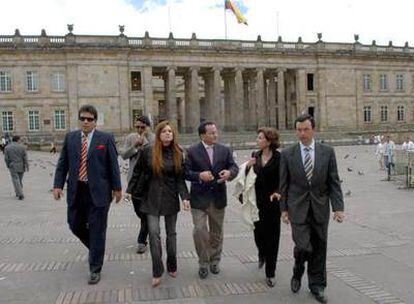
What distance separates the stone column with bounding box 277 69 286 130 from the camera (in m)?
58.2

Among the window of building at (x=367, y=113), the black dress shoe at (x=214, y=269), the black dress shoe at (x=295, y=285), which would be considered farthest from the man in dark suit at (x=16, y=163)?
the window of building at (x=367, y=113)

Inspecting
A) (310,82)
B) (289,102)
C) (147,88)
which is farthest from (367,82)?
(147,88)

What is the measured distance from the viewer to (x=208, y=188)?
6262 mm

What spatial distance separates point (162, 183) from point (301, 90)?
180 feet

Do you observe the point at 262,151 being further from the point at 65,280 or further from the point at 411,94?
the point at 411,94

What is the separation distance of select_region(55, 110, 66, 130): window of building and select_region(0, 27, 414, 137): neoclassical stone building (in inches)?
3.8

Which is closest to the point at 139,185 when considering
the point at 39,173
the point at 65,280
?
the point at 65,280

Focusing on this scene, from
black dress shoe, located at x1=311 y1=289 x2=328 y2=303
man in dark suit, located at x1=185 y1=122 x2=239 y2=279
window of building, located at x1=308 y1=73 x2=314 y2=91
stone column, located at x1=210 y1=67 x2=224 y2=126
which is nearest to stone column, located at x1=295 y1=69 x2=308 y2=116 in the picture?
window of building, located at x1=308 y1=73 x2=314 y2=91

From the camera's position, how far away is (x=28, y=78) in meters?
50.6

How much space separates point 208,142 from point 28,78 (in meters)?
48.3

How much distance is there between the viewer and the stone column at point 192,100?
54.9m

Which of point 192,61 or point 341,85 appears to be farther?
point 341,85

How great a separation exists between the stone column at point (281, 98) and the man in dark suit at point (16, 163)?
46.2 meters

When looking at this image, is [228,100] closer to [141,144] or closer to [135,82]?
[135,82]
